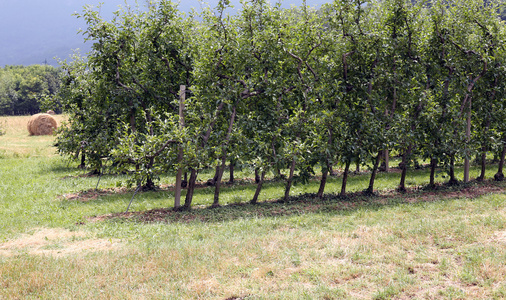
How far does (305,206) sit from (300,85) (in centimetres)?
352

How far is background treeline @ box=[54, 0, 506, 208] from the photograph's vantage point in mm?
11477

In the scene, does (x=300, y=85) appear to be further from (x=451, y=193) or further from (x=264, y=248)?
(x=264, y=248)

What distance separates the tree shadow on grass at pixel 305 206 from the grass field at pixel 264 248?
53 mm

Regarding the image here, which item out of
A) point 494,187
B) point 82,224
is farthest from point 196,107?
point 494,187

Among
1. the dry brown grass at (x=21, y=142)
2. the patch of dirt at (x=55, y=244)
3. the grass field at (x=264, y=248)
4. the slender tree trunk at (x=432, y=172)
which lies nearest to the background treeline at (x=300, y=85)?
the slender tree trunk at (x=432, y=172)

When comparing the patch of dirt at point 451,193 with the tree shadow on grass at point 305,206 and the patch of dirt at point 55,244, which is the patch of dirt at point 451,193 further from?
the patch of dirt at point 55,244

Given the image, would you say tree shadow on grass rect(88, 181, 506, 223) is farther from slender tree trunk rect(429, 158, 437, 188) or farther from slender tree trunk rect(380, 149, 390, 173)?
slender tree trunk rect(380, 149, 390, 173)

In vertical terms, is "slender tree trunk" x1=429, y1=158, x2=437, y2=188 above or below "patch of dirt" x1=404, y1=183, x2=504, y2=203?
above

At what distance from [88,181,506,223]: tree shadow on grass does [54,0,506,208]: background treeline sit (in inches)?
24.2

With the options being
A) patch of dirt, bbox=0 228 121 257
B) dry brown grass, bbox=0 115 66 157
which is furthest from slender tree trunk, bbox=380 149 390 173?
dry brown grass, bbox=0 115 66 157

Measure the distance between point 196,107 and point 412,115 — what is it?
7.05 metres

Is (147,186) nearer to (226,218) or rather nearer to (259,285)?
(226,218)

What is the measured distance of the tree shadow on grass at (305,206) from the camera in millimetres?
10750

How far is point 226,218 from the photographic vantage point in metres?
10.5
